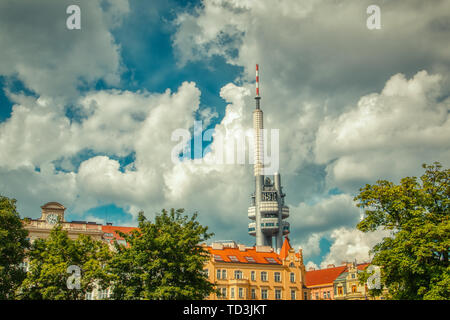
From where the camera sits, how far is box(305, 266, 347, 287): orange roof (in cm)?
13700

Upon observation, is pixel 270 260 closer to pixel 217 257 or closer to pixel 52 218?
pixel 217 257

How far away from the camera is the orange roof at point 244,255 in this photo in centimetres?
10598

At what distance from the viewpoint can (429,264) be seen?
49.0 metres

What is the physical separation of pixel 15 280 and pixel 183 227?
2169cm

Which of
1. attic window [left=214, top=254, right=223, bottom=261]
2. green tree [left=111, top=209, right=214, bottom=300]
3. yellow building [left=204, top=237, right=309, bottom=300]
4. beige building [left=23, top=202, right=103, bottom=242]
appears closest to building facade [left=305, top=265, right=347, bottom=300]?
yellow building [left=204, top=237, right=309, bottom=300]

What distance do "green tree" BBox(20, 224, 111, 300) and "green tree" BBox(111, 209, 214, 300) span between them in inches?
100

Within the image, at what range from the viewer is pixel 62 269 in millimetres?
57844

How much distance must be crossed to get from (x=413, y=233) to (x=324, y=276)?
315ft

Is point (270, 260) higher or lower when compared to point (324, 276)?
higher

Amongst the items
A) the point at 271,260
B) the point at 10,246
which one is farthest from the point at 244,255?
the point at 10,246

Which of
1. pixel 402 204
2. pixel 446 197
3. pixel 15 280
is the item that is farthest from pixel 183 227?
pixel 446 197

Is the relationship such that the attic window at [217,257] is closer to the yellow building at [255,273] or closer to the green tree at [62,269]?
the yellow building at [255,273]

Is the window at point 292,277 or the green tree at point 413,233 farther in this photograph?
the window at point 292,277

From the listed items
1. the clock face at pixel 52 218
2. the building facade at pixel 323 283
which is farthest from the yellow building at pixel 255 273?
the clock face at pixel 52 218
